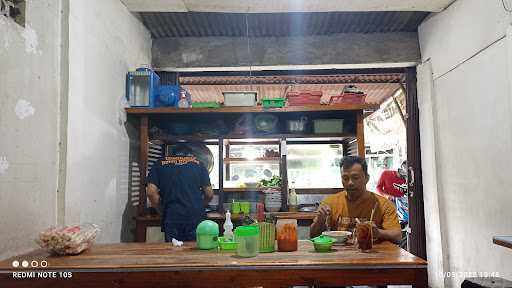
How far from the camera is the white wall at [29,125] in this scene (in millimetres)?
2141

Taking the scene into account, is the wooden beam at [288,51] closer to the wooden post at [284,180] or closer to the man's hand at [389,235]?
the wooden post at [284,180]

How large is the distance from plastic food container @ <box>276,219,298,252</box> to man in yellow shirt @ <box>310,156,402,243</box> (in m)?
0.60

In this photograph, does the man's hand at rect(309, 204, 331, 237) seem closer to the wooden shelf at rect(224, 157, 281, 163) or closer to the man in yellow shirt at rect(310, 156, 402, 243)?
the man in yellow shirt at rect(310, 156, 402, 243)

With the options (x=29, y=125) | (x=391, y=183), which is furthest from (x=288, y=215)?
(x=391, y=183)

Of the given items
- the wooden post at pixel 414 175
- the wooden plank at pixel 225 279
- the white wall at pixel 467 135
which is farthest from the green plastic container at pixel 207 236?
the wooden post at pixel 414 175

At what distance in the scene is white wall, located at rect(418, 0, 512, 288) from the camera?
3.16 meters

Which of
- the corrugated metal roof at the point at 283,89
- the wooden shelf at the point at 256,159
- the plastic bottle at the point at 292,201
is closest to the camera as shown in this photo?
the plastic bottle at the point at 292,201

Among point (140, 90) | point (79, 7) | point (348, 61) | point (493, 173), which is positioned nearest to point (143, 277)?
point (79, 7)

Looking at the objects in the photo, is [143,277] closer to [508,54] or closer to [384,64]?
[508,54]

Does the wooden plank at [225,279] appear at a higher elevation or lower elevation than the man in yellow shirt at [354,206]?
lower

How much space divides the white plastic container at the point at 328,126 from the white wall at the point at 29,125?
2954 mm

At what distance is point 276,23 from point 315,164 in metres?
2.11

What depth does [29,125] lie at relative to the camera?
235 centimetres

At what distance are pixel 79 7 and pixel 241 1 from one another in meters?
1.64
